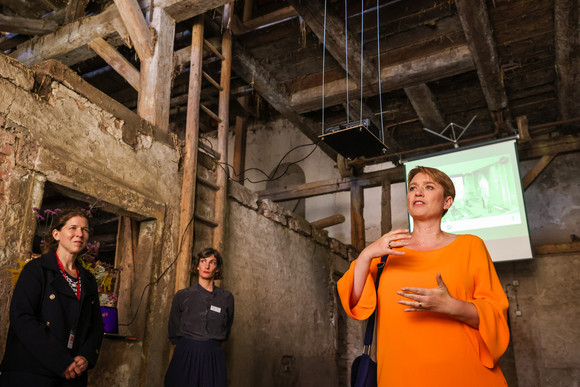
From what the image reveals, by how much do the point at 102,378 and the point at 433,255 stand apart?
9.49 feet

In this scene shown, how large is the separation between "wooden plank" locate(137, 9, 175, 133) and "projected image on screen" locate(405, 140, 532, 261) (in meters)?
4.05

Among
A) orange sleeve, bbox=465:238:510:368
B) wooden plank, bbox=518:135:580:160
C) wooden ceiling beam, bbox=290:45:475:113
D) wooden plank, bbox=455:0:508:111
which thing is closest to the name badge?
orange sleeve, bbox=465:238:510:368

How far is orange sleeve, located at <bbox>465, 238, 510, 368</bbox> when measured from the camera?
1.36 m

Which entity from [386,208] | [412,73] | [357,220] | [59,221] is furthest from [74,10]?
[386,208]

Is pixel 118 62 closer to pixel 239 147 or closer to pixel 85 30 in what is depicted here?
pixel 85 30

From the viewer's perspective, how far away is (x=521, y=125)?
680 centimetres

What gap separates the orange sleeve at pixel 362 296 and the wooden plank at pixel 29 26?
529 cm

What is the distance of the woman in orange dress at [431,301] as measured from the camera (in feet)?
4.35

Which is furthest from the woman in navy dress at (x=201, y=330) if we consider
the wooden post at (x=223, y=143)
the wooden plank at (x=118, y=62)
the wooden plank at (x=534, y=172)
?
the wooden plank at (x=534, y=172)

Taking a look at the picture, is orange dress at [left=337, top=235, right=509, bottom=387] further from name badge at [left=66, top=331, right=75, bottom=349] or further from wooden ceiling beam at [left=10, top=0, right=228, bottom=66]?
wooden ceiling beam at [left=10, top=0, right=228, bottom=66]

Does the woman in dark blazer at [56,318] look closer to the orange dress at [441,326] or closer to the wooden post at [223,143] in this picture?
the orange dress at [441,326]

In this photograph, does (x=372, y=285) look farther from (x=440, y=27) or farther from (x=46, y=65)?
(x=440, y=27)

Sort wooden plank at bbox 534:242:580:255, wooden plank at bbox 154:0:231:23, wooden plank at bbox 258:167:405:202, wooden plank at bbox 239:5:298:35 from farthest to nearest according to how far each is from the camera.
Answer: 1. wooden plank at bbox 258:167:405:202
2. wooden plank at bbox 534:242:580:255
3. wooden plank at bbox 239:5:298:35
4. wooden plank at bbox 154:0:231:23

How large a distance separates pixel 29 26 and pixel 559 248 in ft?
25.2
